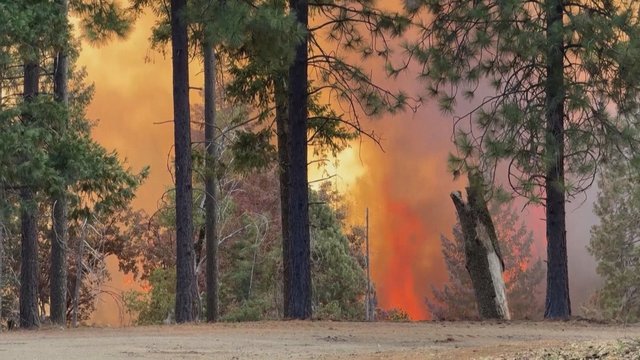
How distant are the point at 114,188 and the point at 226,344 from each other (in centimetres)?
714

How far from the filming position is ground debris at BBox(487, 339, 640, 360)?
7.45 meters

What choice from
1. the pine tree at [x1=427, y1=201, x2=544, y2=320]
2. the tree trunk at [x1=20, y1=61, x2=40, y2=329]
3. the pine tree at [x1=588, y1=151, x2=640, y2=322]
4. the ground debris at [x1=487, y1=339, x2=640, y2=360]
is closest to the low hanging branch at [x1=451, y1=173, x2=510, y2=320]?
the ground debris at [x1=487, y1=339, x2=640, y2=360]

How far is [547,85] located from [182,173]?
7.22m

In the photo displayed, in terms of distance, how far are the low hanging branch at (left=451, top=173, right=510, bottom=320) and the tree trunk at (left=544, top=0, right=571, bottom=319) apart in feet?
4.32

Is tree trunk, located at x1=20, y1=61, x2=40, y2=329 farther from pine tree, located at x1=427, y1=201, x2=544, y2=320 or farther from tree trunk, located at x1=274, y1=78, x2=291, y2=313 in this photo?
pine tree, located at x1=427, y1=201, x2=544, y2=320

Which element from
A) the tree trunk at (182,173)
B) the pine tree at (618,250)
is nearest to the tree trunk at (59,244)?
the tree trunk at (182,173)

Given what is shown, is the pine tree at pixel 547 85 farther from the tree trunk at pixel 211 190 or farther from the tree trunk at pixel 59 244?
the tree trunk at pixel 59 244

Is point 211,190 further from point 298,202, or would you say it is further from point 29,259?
A: point 298,202

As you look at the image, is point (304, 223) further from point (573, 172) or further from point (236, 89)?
point (573, 172)

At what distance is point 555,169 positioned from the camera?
52.6 ft

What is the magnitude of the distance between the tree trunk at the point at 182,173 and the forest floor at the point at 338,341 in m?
1.84

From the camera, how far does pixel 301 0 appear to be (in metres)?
16.2

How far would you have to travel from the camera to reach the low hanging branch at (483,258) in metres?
17.8

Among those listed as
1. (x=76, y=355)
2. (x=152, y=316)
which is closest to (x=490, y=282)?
(x=76, y=355)
